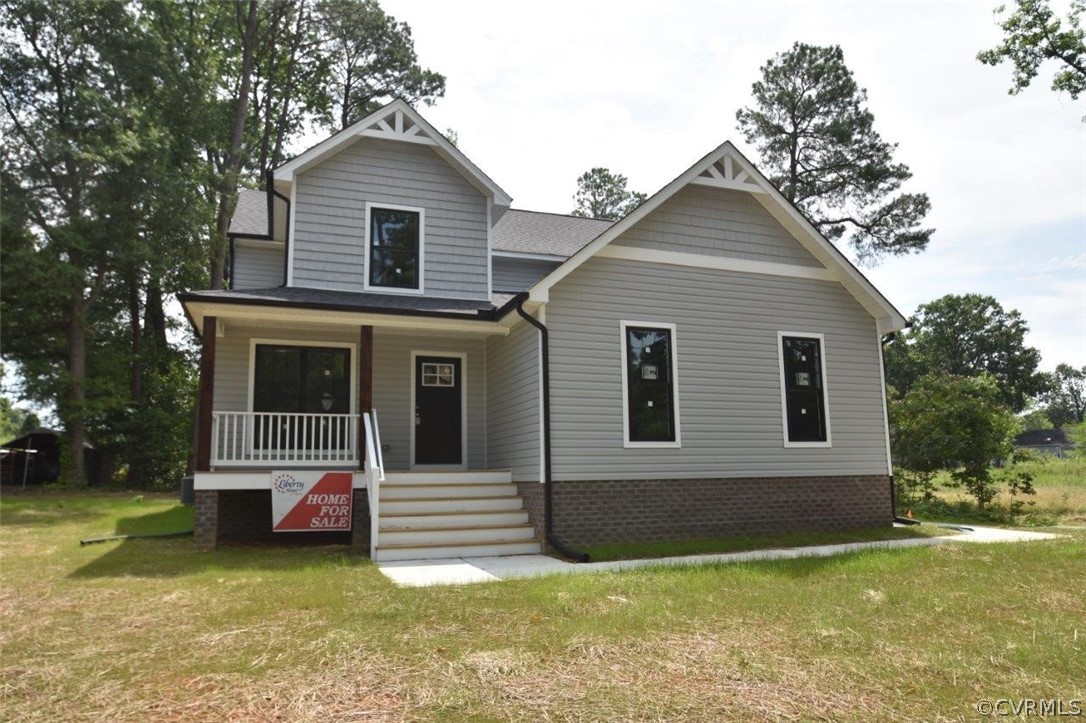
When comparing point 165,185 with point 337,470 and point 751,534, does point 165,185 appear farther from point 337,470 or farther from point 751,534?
point 751,534

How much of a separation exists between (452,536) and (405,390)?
11.7 feet

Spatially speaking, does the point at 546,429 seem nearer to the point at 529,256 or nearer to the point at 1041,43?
the point at 529,256

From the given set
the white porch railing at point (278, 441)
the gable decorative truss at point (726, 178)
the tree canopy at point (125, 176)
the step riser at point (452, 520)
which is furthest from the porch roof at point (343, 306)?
the tree canopy at point (125, 176)

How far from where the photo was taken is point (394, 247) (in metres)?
12.8

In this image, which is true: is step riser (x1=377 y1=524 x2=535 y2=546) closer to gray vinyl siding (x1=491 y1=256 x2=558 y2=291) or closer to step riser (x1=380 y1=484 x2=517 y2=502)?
step riser (x1=380 y1=484 x2=517 y2=502)

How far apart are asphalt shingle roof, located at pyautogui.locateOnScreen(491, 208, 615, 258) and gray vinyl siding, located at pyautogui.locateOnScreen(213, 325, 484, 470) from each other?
8.82ft

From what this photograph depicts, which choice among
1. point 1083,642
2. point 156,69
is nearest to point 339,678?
point 1083,642

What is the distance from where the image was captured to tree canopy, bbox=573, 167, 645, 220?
34.9 metres

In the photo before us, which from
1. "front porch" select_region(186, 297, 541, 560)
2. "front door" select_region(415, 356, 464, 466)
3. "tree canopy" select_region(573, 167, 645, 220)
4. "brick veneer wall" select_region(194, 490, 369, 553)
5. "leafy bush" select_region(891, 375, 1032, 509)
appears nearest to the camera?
"front porch" select_region(186, 297, 541, 560)

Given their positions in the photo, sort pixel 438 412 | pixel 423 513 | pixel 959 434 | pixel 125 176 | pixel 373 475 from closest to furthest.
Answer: pixel 373 475 < pixel 423 513 < pixel 438 412 < pixel 959 434 < pixel 125 176

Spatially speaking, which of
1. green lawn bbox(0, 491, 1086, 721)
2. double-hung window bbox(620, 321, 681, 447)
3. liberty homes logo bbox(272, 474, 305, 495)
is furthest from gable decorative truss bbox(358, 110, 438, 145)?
green lawn bbox(0, 491, 1086, 721)

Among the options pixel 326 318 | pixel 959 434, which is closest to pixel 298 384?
pixel 326 318

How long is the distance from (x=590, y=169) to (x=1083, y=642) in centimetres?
3284

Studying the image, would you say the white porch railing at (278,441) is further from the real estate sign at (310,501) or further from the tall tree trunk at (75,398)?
the tall tree trunk at (75,398)
